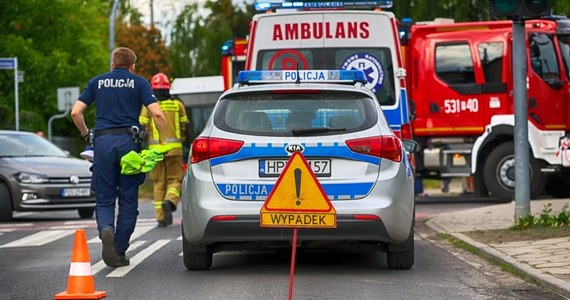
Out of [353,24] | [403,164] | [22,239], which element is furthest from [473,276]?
[22,239]

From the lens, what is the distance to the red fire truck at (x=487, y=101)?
20.6 meters

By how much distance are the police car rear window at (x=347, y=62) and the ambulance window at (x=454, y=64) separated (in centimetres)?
664

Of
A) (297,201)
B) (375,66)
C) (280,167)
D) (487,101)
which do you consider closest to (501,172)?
(487,101)

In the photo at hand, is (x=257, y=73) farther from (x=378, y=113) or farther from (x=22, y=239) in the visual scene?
(x=22, y=239)

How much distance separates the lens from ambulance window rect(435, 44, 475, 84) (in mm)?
21688

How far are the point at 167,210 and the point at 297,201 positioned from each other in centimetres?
754

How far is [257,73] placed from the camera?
1159 centimetres

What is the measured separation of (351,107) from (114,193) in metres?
2.24

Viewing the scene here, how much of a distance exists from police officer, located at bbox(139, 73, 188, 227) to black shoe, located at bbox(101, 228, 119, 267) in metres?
5.22

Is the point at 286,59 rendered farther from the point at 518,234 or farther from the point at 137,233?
the point at 518,234

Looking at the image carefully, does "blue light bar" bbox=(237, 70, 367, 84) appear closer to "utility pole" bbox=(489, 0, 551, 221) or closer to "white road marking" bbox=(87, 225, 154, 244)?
"utility pole" bbox=(489, 0, 551, 221)

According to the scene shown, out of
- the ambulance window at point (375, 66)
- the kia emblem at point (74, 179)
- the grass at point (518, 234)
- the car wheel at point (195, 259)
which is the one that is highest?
the ambulance window at point (375, 66)

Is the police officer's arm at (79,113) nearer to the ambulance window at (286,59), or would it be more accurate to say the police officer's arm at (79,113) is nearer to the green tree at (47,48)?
the ambulance window at (286,59)

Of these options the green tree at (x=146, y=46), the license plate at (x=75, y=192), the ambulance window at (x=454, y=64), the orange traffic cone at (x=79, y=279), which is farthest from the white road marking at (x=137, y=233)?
the green tree at (x=146, y=46)
